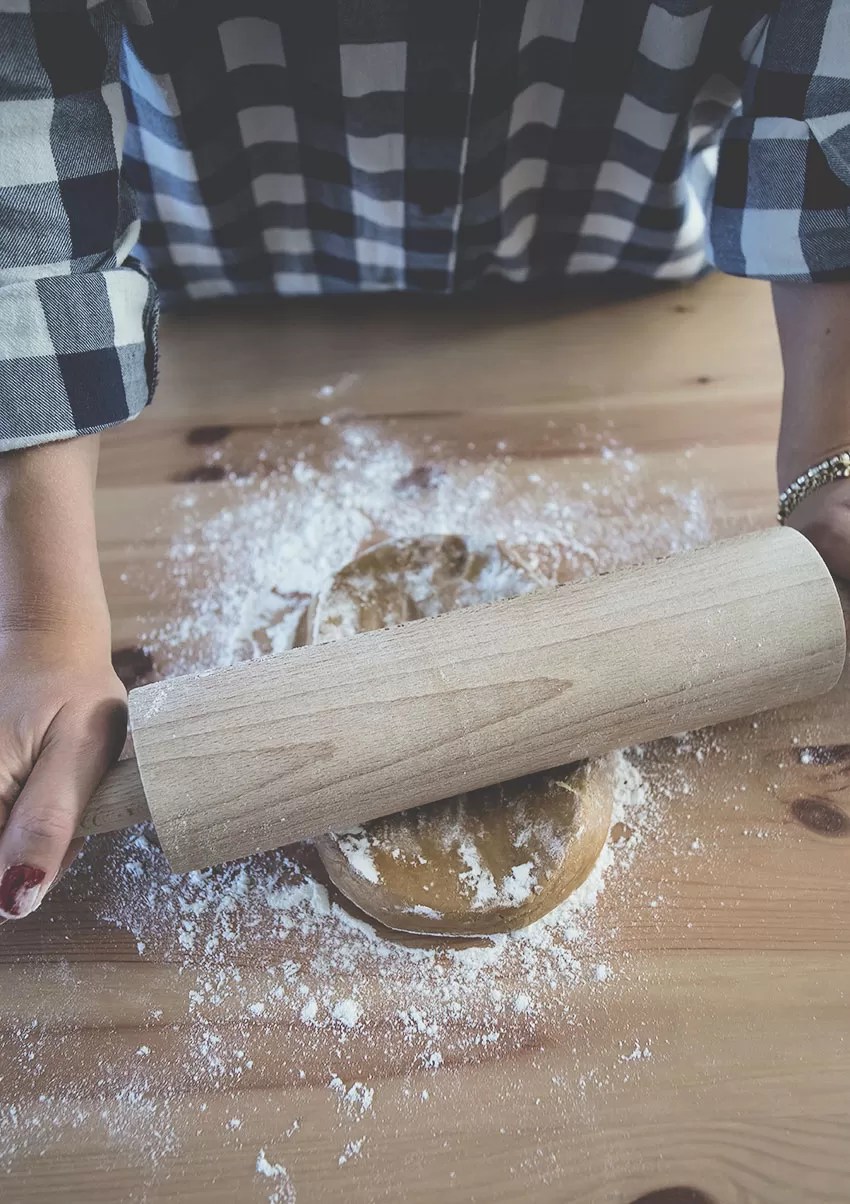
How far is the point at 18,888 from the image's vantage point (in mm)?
614

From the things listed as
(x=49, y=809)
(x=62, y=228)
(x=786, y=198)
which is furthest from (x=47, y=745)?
(x=786, y=198)

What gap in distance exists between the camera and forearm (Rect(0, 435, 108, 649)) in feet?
2.37

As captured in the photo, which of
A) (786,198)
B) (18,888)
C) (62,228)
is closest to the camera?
(18,888)

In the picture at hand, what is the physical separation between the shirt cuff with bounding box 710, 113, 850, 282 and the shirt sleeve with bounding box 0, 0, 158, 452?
0.57 metres

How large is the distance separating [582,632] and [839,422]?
1.28ft

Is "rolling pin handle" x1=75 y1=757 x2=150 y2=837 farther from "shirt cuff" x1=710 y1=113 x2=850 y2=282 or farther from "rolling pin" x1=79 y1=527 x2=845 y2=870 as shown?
"shirt cuff" x1=710 y1=113 x2=850 y2=282

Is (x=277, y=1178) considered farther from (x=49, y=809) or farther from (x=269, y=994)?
(x=49, y=809)

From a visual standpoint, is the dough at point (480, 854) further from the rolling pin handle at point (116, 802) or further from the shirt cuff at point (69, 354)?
the shirt cuff at point (69, 354)

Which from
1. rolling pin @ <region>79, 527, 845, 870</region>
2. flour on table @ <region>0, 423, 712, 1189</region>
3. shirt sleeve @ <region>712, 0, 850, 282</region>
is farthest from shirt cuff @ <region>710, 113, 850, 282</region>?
flour on table @ <region>0, 423, 712, 1189</region>

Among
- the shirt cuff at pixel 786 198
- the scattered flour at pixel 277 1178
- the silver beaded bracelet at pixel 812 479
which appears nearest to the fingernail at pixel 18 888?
the scattered flour at pixel 277 1178

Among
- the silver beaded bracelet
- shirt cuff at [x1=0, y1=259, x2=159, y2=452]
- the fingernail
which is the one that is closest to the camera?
the fingernail

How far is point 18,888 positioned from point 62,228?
514mm

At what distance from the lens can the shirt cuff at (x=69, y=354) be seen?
72 cm

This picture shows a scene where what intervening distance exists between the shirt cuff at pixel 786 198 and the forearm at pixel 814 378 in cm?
4
